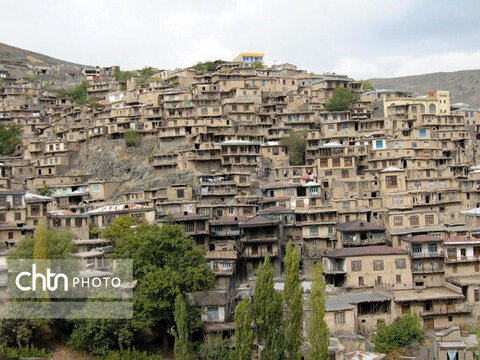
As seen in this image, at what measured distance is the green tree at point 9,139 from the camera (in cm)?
6781

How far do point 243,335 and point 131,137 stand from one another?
3579 cm

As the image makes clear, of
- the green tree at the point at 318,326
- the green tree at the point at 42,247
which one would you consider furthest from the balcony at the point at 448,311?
the green tree at the point at 42,247

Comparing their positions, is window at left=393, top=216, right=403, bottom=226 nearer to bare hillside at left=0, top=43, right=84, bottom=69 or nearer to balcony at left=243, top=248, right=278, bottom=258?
balcony at left=243, top=248, right=278, bottom=258

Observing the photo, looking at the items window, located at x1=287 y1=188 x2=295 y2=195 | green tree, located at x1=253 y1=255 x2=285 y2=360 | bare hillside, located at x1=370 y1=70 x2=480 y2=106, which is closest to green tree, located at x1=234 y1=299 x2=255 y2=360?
green tree, located at x1=253 y1=255 x2=285 y2=360

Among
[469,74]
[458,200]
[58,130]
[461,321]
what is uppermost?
[469,74]

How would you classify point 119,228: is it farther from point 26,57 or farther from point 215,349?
point 26,57

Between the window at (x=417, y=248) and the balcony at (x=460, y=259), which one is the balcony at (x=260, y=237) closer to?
the window at (x=417, y=248)

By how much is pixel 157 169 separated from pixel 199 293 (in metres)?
24.0

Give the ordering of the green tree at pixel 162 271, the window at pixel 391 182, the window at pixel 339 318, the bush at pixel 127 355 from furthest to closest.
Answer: the window at pixel 391 182, the window at pixel 339 318, the green tree at pixel 162 271, the bush at pixel 127 355

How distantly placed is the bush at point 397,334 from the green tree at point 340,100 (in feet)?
112

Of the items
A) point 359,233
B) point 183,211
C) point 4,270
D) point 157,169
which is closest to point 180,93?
point 157,169

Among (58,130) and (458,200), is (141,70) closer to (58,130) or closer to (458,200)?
(58,130)

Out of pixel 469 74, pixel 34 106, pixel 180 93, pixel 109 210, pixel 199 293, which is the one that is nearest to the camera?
pixel 199 293

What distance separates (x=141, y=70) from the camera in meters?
95.1
